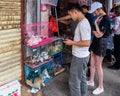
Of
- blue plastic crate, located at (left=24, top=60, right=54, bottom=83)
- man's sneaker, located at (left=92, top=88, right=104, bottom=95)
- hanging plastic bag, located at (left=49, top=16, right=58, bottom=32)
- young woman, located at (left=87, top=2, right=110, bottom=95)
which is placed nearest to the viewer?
young woman, located at (left=87, top=2, right=110, bottom=95)

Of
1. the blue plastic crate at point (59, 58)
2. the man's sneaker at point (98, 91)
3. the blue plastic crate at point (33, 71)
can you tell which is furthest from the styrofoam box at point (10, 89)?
the blue plastic crate at point (59, 58)

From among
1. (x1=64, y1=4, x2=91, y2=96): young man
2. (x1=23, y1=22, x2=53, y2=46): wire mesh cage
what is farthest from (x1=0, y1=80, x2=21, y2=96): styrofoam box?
(x1=64, y1=4, x2=91, y2=96): young man

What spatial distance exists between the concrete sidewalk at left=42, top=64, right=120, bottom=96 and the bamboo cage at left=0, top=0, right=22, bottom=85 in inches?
32.6

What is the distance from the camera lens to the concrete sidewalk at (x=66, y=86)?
178 inches

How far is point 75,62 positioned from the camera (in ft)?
12.4

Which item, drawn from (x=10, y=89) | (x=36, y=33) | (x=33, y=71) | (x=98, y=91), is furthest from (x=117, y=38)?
(x=10, y=89)

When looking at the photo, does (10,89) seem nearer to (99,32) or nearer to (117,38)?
(99,32)

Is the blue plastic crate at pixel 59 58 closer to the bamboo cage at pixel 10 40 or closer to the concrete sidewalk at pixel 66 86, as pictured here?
the concrete sidewalk at pixel 66 86

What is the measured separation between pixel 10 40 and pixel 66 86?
170 centimetres

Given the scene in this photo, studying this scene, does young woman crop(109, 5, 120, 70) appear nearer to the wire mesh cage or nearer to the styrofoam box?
the wire mesh cage

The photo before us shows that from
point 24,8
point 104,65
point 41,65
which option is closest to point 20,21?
point 24,8

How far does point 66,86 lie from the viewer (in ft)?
15.8

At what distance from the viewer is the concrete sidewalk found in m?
4.53

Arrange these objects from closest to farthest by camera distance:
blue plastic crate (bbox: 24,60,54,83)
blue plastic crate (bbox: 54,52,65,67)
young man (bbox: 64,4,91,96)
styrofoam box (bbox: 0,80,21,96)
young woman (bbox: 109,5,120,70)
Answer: young man (bbox: 64,4,91,96) → styrofoam box (bbox: 0,80,21,96) → blue plastic crate (bbox: 24,60,54,83) → blue plastic crate (bbox: 54,52,65,67) → young woman (bbox: 109,5,120,70)
